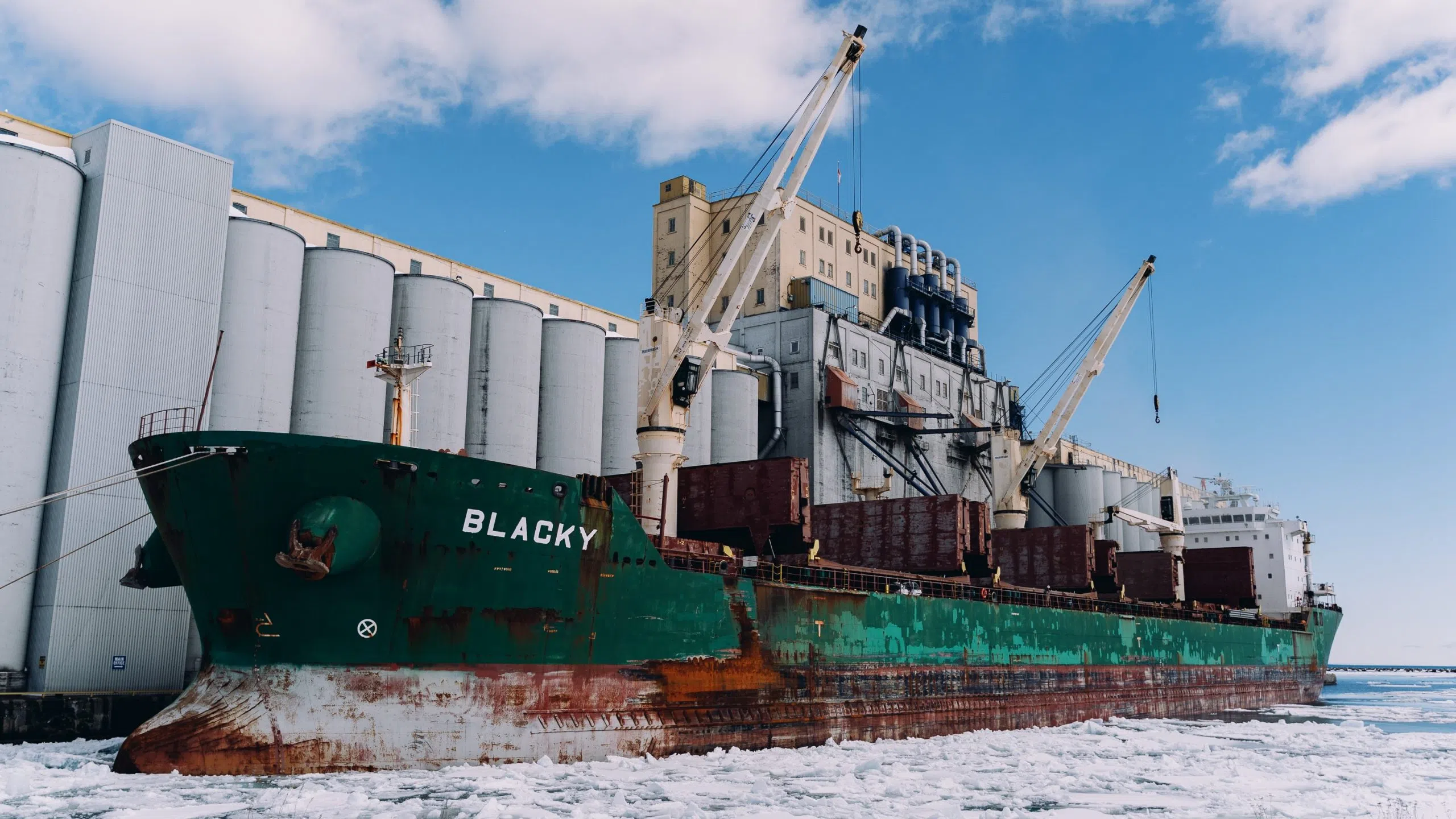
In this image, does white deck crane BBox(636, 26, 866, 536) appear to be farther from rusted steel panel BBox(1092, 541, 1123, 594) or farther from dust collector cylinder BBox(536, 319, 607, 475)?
rusted steel panel BBox(1092, 541, 1123, 594)

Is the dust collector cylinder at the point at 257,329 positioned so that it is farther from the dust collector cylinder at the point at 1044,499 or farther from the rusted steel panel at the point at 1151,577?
the dust collector cylinder at the point at 1044,499

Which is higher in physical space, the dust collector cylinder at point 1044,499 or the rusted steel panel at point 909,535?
the dust collector cylinder at point 1044,499

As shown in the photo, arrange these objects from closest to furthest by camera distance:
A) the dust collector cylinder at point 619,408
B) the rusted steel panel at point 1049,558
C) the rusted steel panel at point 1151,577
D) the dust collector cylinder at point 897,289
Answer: the rusted steel panel at point 1049,558, the dust collector cylinder at point 619,408, the rusted steel panel at point 1151,577, the dust collector cylinder at point 897,289

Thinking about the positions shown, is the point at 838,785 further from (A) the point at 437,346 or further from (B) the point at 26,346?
(A) the point at 437,346

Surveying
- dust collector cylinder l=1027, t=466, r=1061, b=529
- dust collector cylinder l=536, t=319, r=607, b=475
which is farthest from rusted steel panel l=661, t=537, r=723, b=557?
dust collector cylinder l=1027, t=466, r=1061, b=529

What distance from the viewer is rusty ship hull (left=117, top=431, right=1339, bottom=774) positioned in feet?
49.7

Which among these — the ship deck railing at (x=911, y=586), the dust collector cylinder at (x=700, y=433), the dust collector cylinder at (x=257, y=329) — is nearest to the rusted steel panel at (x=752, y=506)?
the ship deck railing at (x=911, y=586)

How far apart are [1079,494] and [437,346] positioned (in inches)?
1753

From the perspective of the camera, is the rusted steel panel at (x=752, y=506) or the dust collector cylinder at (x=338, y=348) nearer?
the rusted steel panel at (x=752, y=506)

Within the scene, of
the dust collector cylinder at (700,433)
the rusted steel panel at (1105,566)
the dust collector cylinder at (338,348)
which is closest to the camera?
the dust collector cylinder at (338,348)

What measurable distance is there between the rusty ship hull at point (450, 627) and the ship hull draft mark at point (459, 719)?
30 mm

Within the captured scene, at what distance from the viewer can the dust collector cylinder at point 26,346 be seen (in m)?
20.6

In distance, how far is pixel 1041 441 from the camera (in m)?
44.5

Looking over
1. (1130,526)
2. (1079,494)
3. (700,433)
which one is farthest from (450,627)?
(1130,526)
